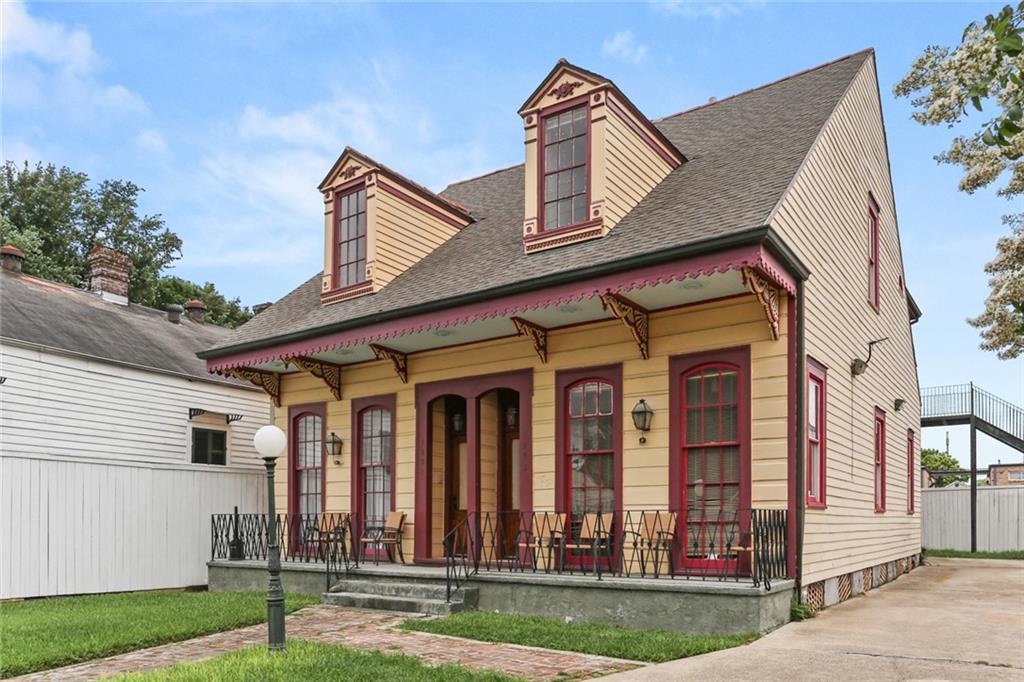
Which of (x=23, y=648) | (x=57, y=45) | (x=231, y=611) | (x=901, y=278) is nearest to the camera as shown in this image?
(x=23, y=648)

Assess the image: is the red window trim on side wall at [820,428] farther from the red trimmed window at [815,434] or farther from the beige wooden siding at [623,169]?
the beige wooden siding at [623,169]

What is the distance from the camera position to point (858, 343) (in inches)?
512

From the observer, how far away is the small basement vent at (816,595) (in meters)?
10.2

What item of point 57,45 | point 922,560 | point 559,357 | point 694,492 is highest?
point 57,45

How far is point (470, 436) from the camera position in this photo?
509 inches

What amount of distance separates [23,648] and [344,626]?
3.20 metres

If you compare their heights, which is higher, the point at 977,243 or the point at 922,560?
the point at 977,243

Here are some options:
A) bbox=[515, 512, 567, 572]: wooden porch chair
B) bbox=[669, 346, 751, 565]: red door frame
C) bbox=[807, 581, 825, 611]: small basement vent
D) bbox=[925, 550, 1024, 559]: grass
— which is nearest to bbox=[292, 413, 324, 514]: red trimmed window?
bbox=[515, 512, 567, 572]: wooden porch chair

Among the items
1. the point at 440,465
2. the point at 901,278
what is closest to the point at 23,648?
the point at 440,465

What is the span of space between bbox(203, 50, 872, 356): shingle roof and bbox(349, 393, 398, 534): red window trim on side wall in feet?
4.98

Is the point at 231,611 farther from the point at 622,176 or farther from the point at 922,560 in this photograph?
the point at 922,560

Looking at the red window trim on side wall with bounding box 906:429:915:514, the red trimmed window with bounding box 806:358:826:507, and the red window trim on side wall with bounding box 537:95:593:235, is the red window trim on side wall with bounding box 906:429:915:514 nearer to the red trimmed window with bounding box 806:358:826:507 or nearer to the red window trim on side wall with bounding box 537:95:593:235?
the red trimmed window with bounding box 806:358:826:507

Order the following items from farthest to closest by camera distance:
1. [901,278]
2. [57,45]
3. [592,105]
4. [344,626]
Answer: [901,278] < [57,45] < [592,105] < [344,626]

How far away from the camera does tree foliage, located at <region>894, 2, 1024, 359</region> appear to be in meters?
3.04
